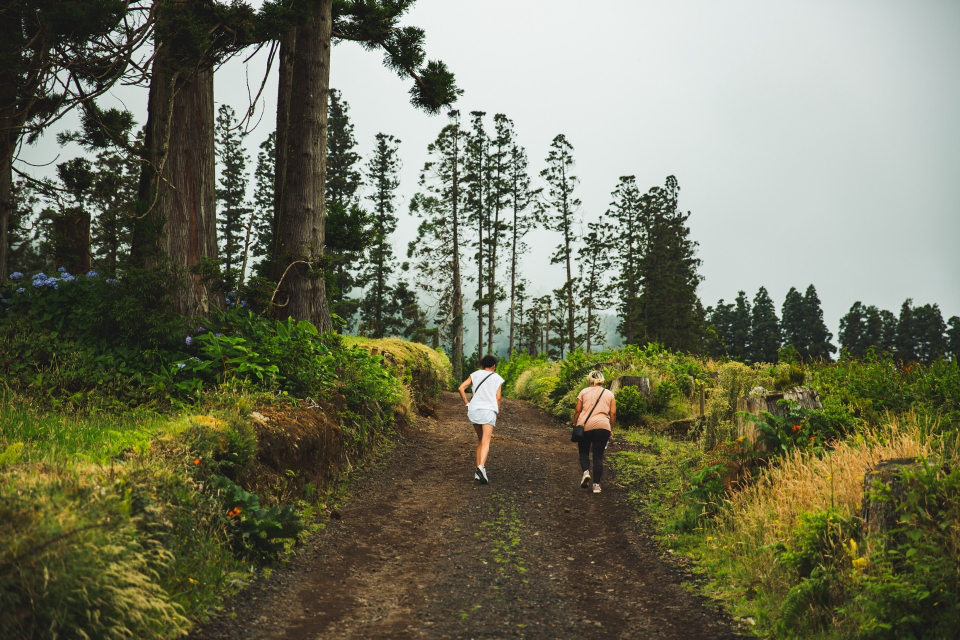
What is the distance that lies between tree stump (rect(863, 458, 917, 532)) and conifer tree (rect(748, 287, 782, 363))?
66.7m

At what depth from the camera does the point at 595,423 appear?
8.29m

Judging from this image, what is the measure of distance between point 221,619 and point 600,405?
5.62 m

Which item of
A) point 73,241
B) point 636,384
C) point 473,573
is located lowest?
point 473,573

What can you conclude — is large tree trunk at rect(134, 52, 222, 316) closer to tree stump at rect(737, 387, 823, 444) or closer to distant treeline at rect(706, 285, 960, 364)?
tree stump at rect(737, 387, 823, 444)

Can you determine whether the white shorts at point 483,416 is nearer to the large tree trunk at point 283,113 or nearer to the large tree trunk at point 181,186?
the large tree trunk at point 181,186

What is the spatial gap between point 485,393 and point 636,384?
661 centimetres

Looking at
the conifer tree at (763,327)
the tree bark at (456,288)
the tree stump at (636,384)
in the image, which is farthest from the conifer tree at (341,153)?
the conifer tree at (763,327)

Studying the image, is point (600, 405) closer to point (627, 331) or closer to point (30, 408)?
point (30, 408)

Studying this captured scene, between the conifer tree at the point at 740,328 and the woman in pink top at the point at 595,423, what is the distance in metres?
65.4

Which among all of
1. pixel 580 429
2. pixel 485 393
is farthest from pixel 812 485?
pixel 485 393

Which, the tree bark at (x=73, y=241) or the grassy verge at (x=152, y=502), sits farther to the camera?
the tree bark at (x=73, y=241)

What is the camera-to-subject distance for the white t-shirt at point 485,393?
8492mm

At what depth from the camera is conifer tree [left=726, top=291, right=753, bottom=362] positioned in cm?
7031

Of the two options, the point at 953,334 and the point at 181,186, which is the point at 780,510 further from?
the point at 953,334
